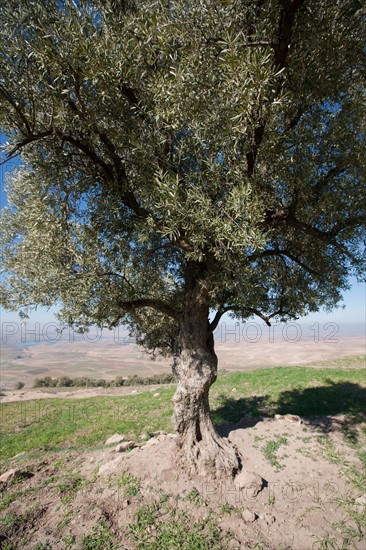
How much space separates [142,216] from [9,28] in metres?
4.83

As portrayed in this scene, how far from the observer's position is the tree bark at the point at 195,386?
324 inches

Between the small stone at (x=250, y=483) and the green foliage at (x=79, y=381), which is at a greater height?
the small stone at (x=250, y=483)

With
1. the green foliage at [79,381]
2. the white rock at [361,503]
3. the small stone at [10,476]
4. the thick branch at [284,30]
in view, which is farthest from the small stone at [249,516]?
the green foliage at [79,381]

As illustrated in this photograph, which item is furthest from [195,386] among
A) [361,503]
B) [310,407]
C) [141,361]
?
[141,361]

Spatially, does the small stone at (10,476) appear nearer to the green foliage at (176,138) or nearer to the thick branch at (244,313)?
the green foliage at (176,138)

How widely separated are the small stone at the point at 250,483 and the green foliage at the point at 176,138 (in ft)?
15.1

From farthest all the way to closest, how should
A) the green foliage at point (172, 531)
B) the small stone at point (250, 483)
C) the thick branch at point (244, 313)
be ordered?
the thick branch at point (244, 313), the small stone at point (250, 483), the green foliage at point (172, 531)

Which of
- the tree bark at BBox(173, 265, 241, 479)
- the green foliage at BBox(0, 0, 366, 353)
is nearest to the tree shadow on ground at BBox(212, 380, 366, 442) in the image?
the tree bark at BBox(173, 265, 241, 479)

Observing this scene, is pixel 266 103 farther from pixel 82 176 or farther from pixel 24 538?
pixel 24 538

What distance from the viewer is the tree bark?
8.22 m

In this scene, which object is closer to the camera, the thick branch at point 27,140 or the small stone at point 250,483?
the thick branch at point 27,140

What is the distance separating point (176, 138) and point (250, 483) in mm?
9457

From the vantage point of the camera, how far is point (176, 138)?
7738mm

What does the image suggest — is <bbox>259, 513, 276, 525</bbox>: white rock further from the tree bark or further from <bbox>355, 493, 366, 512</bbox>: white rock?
<bbox>355, 493, 366, 512</bbox>: white rock
